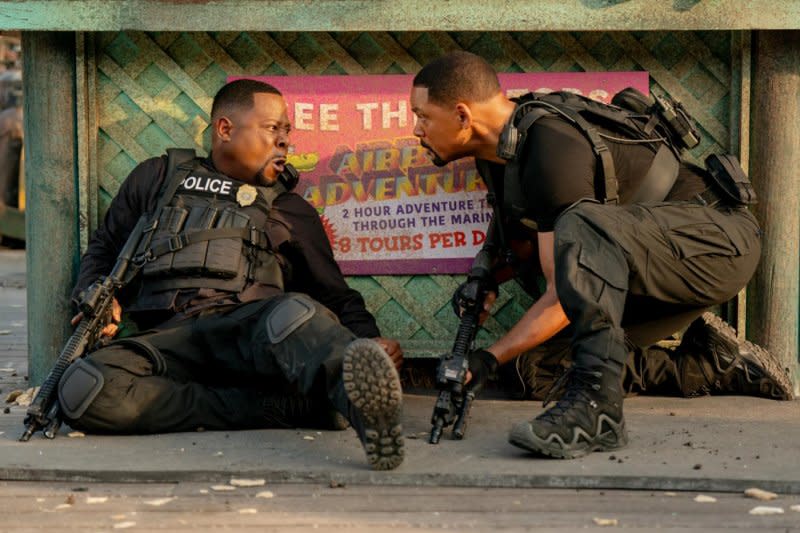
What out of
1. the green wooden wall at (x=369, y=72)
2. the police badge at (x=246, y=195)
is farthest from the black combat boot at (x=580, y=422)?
the police badge at (x=246, y=195)

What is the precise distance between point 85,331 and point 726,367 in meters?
2.16

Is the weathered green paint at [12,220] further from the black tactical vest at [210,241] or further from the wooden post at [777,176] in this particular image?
the wooden post at [777,176]

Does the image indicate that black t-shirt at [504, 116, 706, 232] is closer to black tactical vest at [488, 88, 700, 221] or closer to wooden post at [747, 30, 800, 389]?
black tactical vest at [488, 88, 700, 221]

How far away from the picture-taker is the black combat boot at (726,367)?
4941mm

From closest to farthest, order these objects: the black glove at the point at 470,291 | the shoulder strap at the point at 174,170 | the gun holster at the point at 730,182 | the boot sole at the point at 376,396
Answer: the boot sole at the point at 376,396
the black glove at the point at 470,291
the gun holster at the point at 730,182
the shoulder strap at the point at 174,170

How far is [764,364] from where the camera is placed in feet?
16.3

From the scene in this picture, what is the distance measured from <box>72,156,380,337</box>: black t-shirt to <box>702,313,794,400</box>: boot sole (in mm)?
1196

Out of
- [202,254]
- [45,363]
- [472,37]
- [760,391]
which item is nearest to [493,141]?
[472,37]

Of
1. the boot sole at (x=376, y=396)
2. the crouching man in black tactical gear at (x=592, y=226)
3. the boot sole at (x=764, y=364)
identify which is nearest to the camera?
the boot sole at (x=376, y=396)

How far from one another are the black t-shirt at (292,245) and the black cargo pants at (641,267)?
95cm

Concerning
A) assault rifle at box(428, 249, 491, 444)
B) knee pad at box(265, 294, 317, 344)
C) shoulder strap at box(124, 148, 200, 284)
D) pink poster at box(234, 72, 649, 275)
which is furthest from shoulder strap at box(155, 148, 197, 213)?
assault rifle at box(428, 249, 491, 444)

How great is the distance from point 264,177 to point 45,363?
1049 mm

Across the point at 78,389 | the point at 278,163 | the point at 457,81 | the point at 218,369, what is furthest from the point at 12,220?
the point at 457,81

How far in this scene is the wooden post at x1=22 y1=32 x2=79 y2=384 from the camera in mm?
5098
